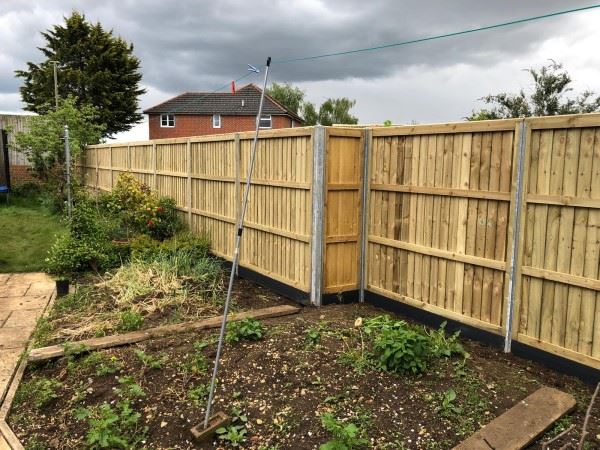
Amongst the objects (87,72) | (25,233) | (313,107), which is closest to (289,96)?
(313,107)

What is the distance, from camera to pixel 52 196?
14898 mm

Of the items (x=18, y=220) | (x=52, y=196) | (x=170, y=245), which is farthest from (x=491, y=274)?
(x=52, y=196)

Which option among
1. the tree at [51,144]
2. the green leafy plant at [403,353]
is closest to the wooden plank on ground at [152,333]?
the green leafy plant at [403,353]

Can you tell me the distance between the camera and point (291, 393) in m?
3.59

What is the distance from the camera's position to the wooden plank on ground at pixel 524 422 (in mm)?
2920

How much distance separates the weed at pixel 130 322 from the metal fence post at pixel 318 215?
187 cm

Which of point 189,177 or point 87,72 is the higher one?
point 87,72

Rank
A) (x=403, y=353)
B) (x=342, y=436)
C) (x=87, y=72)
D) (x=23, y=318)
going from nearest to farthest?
(x=342, y=436) → (x=403, y=353) → (x=23, y=318) → (x=87, y=72)

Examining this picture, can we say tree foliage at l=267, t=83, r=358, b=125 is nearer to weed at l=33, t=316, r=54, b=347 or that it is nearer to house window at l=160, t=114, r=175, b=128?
house window at l=160, t=114, r=175, b=128

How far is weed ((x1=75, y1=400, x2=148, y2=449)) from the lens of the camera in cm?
307

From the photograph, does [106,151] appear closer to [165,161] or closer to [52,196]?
[52,196]

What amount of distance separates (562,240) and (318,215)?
2506 mm

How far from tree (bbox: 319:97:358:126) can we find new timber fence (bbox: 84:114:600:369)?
140 feet

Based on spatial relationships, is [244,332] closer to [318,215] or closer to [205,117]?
[318,215]
